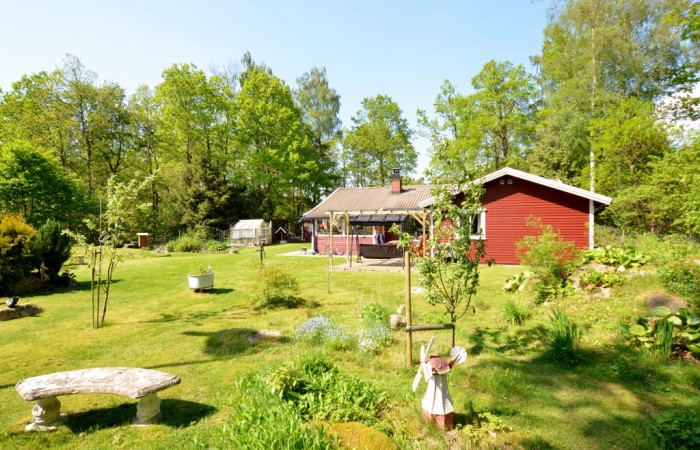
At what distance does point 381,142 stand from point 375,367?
115 ft

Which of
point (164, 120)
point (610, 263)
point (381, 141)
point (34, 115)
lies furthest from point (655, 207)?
point (34, 115)

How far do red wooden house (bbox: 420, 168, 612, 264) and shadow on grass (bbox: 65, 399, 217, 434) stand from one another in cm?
1404

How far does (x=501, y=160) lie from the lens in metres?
31.2

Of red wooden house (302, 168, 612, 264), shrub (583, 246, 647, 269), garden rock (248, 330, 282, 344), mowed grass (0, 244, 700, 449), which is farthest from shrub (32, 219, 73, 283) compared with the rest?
shrub (583, 246, 647, 269)

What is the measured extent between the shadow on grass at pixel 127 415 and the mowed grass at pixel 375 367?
0.07 feet

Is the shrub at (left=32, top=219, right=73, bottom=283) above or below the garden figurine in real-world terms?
above

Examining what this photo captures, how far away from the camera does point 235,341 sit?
6.95 meters

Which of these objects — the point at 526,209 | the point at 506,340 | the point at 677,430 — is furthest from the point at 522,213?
the point at 677,430

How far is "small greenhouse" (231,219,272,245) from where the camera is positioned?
98.2 feet

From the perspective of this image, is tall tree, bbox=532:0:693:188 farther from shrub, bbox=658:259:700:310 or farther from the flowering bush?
the flowering bush

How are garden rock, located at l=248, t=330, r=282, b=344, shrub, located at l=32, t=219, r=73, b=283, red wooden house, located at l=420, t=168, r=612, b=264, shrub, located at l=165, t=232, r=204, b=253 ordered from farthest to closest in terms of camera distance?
shrub, located at l=165, t=232, r=204, b=253
red wooden house, located at l=420, t=168, r=612, b=264
shrub, located at l=32, t=219, r=73, b=283
garden rock, located at l=248, t=330, r=282, b=344

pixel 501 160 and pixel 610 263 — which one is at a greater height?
pixel 501 160

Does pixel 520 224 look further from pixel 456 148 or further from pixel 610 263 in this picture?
pixel 456 148

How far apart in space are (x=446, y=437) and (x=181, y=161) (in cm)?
4045
